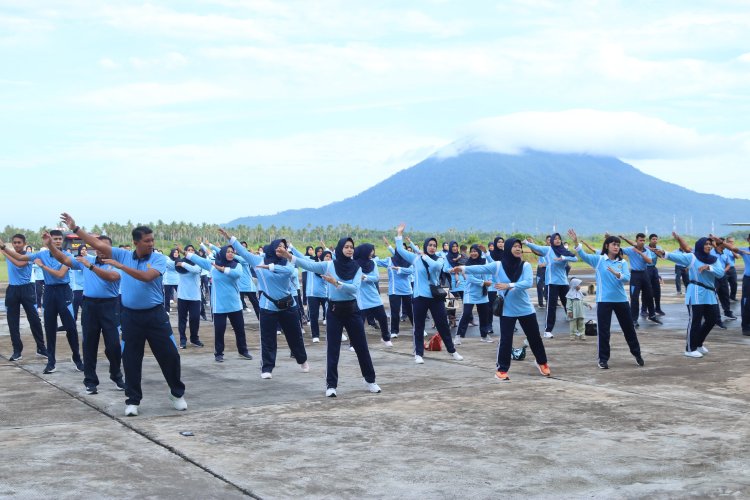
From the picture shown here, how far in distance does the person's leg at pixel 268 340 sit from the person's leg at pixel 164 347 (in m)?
2.39

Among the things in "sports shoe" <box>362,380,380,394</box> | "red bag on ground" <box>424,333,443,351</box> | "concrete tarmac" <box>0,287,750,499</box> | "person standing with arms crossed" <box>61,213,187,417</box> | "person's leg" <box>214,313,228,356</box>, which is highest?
"person standing with arms crossed" <box>61,213,187,417</box>

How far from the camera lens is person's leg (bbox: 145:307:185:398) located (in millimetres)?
9008

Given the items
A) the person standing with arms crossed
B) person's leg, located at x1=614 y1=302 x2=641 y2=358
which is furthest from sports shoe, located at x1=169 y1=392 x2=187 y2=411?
person's leg, located at x1=614 y1=302 x2=641 y2=358

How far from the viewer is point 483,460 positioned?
6754 mm

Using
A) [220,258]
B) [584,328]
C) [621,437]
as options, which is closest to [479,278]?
[584,328]

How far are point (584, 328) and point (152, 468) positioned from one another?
10351 millimetres

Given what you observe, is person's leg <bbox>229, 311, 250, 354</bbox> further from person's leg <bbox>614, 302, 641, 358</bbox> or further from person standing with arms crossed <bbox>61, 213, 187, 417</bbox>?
person's leg <bbox>614, 302, 641, 358</bbox>

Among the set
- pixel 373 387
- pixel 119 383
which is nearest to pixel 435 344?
pixel 373 387

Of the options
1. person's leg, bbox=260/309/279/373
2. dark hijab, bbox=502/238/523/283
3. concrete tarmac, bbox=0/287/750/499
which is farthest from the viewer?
person's leg, bbox=260/309/279/373

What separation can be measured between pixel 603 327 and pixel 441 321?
7.76 ft

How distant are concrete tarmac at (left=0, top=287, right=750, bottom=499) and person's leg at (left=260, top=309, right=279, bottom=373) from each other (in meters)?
0.31

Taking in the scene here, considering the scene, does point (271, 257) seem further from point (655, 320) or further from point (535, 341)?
point (655, 320)

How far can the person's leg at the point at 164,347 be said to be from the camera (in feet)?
29.6

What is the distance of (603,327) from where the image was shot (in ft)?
38.9
